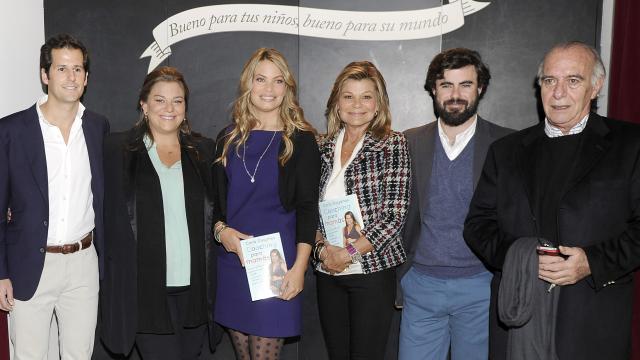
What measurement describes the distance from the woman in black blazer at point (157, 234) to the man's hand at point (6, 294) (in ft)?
1.49

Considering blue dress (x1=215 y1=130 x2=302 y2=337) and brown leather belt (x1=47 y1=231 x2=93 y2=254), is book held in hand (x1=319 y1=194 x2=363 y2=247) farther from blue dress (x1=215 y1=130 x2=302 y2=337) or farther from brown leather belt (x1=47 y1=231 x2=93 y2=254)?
brown leather belt (x1=47 y1=231 x2=93 y2=254)

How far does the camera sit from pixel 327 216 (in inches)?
127

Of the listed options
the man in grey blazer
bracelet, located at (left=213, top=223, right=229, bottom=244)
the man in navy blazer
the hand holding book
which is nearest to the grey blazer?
the man in grey blazer

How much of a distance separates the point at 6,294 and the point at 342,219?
1.80m

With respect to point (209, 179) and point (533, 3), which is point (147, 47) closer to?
point (209, 179)

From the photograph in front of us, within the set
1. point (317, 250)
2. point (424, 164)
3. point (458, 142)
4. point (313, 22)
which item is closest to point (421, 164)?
point (424, 164)

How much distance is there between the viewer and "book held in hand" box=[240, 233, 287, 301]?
3.03m

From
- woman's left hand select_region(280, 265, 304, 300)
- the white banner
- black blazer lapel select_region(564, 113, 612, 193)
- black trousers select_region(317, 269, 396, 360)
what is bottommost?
black trousers select_region(317, 269, 396, 360)

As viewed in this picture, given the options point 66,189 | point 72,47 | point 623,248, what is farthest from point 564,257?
point 72,47

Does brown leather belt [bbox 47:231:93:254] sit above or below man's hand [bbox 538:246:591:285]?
below

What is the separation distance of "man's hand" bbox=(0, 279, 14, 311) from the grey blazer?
208cm

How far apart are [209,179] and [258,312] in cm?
78

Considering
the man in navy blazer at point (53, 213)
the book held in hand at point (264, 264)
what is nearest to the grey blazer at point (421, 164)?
the book held in hand at point (264, 264)

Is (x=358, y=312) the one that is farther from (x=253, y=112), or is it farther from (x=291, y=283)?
(x=253, y=112)
